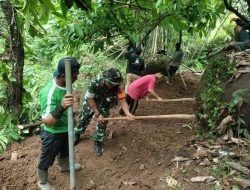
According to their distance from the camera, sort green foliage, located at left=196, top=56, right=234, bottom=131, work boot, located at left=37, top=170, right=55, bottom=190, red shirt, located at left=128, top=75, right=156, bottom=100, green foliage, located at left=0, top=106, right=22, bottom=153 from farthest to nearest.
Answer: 1. red shirt, located at left=128, top=75, right=156, bottom=100
2. green foliage, located at left=0, top=106, right=22, bottom=153
3. green foliage, located at left=196, top=56, right=234, bottom=131
4. work boot, located at left=37, top=170, right=55, bottom=190

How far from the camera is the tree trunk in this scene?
5.18 meters

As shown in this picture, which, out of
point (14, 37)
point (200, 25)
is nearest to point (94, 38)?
point (14, 37)

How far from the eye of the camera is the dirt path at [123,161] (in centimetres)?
455

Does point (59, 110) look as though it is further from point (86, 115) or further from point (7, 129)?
point (7, 129)

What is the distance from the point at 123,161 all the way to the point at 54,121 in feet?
5.70

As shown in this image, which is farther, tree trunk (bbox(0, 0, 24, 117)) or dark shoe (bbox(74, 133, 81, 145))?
dark shoe (bbox(74, 133, 81, 145))

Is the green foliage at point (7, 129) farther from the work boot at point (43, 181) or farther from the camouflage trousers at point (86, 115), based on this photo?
the work boot at point (43, 181)

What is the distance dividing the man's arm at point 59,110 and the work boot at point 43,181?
83 centimetres

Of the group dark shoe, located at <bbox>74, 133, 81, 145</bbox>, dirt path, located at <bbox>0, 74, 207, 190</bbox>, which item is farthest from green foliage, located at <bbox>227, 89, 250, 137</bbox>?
dark shoe, located at <bbox>74, 133, 81, 145</bbox>

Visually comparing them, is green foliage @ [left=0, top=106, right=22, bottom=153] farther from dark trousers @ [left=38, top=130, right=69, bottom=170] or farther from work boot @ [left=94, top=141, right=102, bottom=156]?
dark trousers @ [left=38, top=130, right=69, bottom=170]

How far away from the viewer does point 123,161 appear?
17.1 feet

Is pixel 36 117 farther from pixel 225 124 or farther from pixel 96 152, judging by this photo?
pixel 225 124

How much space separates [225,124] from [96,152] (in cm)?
201

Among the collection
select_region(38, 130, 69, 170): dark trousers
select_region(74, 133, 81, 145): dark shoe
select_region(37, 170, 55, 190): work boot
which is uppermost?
select_region(38, 130, 69, 170): dark trousers
